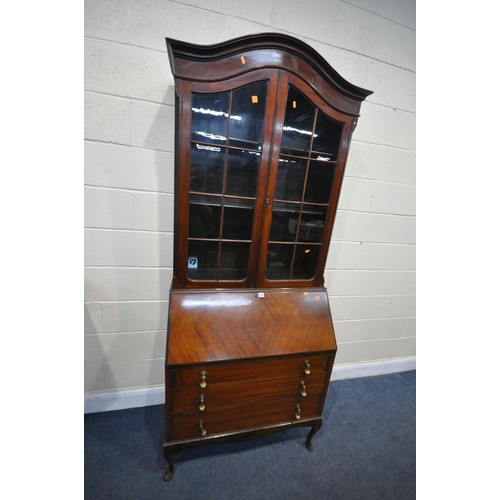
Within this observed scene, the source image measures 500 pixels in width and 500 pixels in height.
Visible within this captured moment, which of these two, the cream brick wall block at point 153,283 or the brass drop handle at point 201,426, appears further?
the cream brick wall block at point 153,283

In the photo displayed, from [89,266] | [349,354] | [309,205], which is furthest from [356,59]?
[349,354]

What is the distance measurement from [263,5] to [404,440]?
287cm

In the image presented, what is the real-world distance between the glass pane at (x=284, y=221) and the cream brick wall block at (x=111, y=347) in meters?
1.15

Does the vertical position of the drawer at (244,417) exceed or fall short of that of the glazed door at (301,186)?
it falls short

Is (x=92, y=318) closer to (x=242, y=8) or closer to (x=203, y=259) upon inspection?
(x=203, y=259)

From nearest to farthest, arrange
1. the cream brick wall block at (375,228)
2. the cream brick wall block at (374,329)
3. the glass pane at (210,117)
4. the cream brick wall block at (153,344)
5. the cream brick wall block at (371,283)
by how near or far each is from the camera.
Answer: the glass pane at (210,117)
the cream brick wall block at (153,344)
the cream brick wall block at (375,228)
the cream brick wall block at (371,283)
the cream brick wall block at (374,329)

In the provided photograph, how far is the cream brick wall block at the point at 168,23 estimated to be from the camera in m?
1.10

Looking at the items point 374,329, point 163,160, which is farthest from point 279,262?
point 374,329

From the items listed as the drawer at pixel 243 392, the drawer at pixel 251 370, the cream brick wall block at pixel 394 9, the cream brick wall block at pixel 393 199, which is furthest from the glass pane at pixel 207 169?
the cream brick wall block at pixel 394 9

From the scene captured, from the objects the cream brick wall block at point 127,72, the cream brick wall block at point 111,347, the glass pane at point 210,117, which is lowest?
the cream brick wall block at point 111,347

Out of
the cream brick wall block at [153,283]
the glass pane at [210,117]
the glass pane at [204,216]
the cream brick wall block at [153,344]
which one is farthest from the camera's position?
the cream brick wall block at [153,344]

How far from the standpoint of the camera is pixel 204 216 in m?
1.11

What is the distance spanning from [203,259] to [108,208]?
0.63m

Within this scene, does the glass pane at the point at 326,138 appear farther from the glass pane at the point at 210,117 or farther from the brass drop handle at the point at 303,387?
the brass drop handle at the point at 303,387
